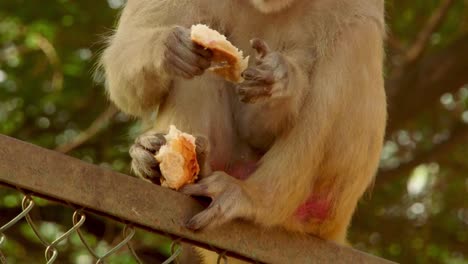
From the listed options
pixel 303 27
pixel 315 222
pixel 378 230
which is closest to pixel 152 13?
pixel 303 27

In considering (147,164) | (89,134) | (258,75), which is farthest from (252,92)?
(89,134)

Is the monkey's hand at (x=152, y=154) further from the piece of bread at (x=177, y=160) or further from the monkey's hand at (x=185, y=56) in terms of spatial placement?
the monkey's hand at (x=185, y=56)

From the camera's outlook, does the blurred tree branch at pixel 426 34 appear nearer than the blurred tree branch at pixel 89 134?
No

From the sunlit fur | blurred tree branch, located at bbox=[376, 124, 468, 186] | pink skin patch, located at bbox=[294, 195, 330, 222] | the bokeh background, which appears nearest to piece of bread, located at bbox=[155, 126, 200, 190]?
pink skin patch, located at bbox=[294, 195, 330, 222]

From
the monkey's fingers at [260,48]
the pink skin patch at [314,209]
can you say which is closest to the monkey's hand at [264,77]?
the monkey's fingers at [260,48]

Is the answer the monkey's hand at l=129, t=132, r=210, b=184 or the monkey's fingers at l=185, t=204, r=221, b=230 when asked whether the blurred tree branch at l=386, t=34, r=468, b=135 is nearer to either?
the monkey's hand at l=129, t=132, r=210, b=184

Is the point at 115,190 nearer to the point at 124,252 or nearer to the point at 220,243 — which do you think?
the point at 220,243
